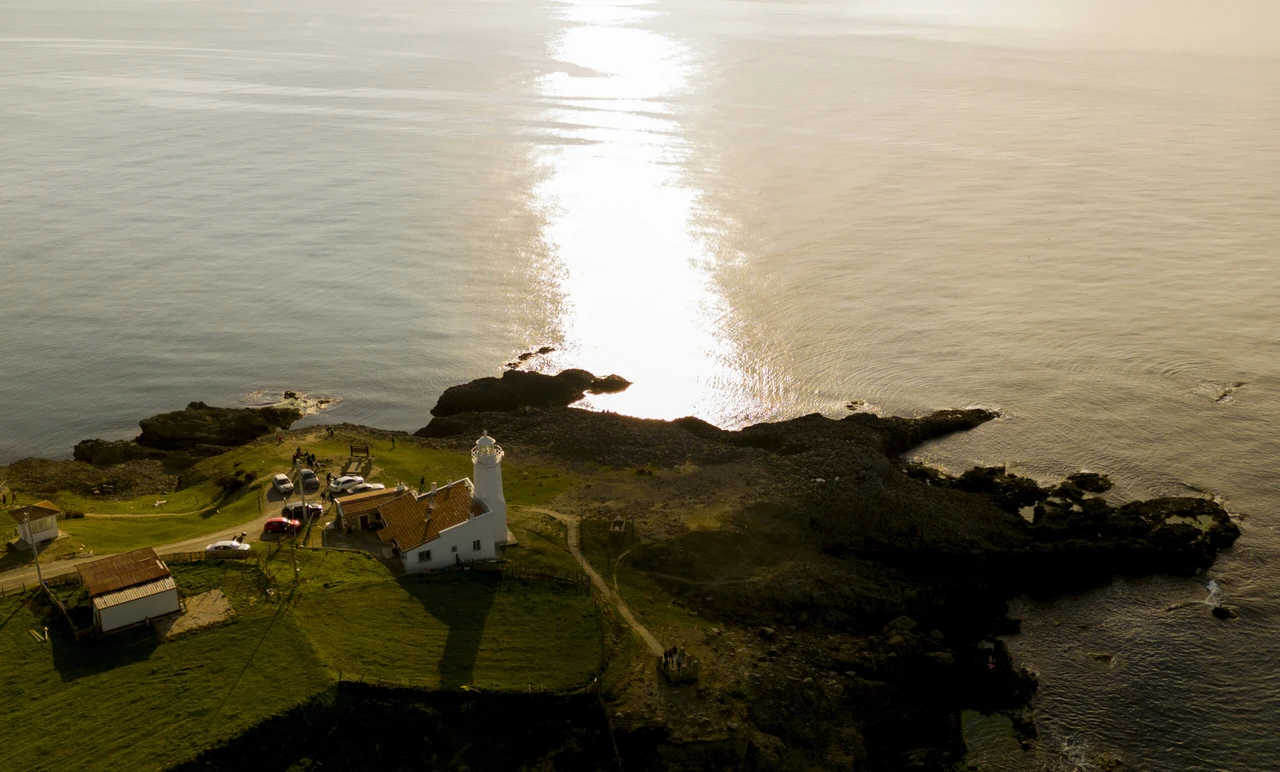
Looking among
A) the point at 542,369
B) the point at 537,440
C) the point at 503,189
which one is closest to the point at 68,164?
the point at 503,189

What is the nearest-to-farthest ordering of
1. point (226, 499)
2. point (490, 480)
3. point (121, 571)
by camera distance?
point (121, 571) → point (490, 480) → point (226, 499)

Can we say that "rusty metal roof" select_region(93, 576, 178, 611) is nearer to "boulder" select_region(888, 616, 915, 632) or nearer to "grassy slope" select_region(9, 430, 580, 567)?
"grassy slope" select_region(9, 430, 580, 567)

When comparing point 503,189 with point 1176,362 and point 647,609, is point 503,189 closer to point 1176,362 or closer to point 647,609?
point 1176,362

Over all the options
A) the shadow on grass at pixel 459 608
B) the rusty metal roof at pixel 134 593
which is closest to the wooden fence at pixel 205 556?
the rusty metal roof at pixel 134 593

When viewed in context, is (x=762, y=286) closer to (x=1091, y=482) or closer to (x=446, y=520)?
(x=1091, y=482)

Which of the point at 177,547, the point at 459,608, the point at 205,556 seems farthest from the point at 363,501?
the point at 459,608

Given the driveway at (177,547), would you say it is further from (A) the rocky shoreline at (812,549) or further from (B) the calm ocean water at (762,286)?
(B) the calm ocean water at (762,286)

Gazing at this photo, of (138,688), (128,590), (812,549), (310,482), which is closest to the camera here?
(138,688)
